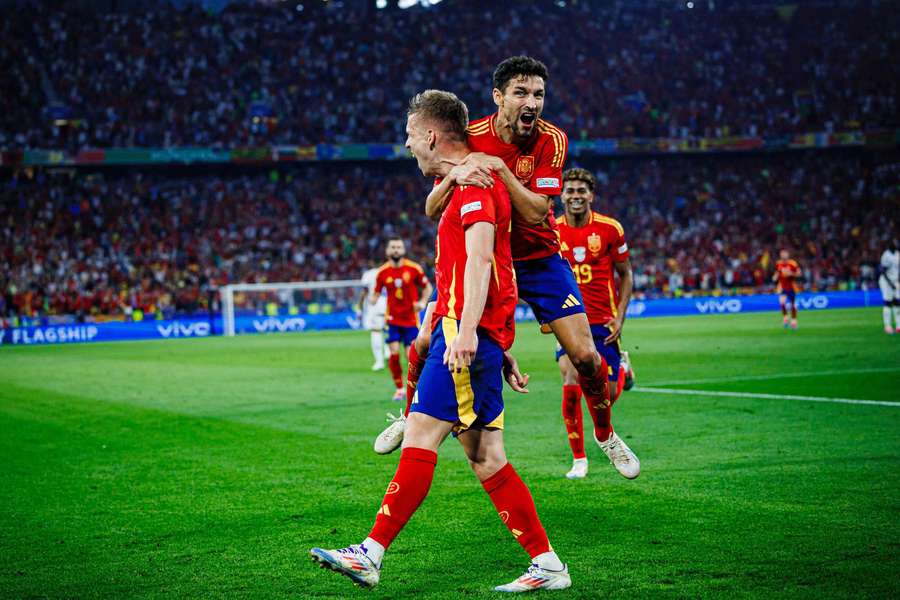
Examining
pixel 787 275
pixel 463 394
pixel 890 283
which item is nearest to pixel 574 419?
pixel 463 394

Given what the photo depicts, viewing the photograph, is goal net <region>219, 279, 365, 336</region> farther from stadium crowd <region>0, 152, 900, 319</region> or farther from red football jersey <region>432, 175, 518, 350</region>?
red football jersey <region>432, 175, 518, 350</region>

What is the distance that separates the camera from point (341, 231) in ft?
149

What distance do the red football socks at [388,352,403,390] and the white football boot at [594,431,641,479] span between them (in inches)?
306

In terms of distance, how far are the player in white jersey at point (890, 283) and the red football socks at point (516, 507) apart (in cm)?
2119

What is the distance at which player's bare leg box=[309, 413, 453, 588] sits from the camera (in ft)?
14.2

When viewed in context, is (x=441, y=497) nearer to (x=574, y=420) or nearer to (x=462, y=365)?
(x=574, y=420)

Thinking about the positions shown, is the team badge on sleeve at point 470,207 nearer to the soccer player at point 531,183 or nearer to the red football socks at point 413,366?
the soccer player at point 531,183

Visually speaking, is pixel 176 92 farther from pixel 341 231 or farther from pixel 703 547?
pixel 703 547

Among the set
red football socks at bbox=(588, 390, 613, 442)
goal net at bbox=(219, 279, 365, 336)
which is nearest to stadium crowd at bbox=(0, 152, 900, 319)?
goal net at bbox=(219, 279, 365, 336)

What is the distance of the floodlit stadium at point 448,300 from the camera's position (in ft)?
16.2

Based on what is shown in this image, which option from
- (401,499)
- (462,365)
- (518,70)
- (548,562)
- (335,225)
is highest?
(335,225)

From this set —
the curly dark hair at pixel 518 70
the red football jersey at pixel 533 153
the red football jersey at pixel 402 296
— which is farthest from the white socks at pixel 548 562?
the red football jersey at pixel 402 296

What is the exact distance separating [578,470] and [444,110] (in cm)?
403

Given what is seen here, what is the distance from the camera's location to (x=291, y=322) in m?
37.3
